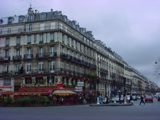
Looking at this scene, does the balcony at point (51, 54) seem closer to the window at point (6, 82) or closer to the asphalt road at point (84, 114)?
the window at point (6, 82)

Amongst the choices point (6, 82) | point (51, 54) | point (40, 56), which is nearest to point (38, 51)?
point (40, 56)

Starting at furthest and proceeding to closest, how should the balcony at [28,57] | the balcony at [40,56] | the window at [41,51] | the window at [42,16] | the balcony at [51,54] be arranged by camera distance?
the window at [42,16], the balcony at [28,57], the window at [41,51], the balcony at [40,56], the balcony at [51,54]

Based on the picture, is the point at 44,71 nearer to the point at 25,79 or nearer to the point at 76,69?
the point at 25,79

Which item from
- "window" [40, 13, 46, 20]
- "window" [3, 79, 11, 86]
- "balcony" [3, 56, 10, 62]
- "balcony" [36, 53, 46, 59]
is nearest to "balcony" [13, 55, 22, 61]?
"balcony" [3, 56, 10, 62]

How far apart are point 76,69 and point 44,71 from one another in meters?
10.6

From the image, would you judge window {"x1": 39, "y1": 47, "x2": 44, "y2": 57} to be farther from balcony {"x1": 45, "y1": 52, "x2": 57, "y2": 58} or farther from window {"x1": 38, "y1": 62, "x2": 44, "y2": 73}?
window {"x1": 38, "y1": 62, "x2": 44, "y2": 73}

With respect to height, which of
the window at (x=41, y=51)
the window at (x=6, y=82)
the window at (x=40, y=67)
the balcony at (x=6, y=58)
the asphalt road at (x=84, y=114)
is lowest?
the asphalt road at (x=84, y=114)

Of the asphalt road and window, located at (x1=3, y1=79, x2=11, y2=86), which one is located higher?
window, located at (x1=3, y1=79, x2=11, y2=86)

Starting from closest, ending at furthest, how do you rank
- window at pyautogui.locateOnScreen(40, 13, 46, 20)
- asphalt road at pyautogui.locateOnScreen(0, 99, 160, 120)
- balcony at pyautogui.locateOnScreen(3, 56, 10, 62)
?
asphalt road at pyautogui.locateOnScreen(0, 99, 160, 120)
window at pyautogui.locateOnScreen(40, 13, 46, 20)
balcony at pyautogui.locateOnScreen(3, 56, 10, 62)

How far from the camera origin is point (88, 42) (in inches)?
2712

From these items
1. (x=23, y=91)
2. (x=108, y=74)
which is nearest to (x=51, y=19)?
(x=23, y=91)

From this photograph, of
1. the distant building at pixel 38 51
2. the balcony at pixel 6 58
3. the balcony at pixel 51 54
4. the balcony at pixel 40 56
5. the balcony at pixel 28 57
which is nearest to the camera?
the balcony at pixel 51 54

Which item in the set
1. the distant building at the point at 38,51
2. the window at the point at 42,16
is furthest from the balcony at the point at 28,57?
the window at the point at 42,16

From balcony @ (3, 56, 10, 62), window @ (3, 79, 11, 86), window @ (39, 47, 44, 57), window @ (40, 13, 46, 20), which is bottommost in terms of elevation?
window @ (3, 79, 11, 86)
